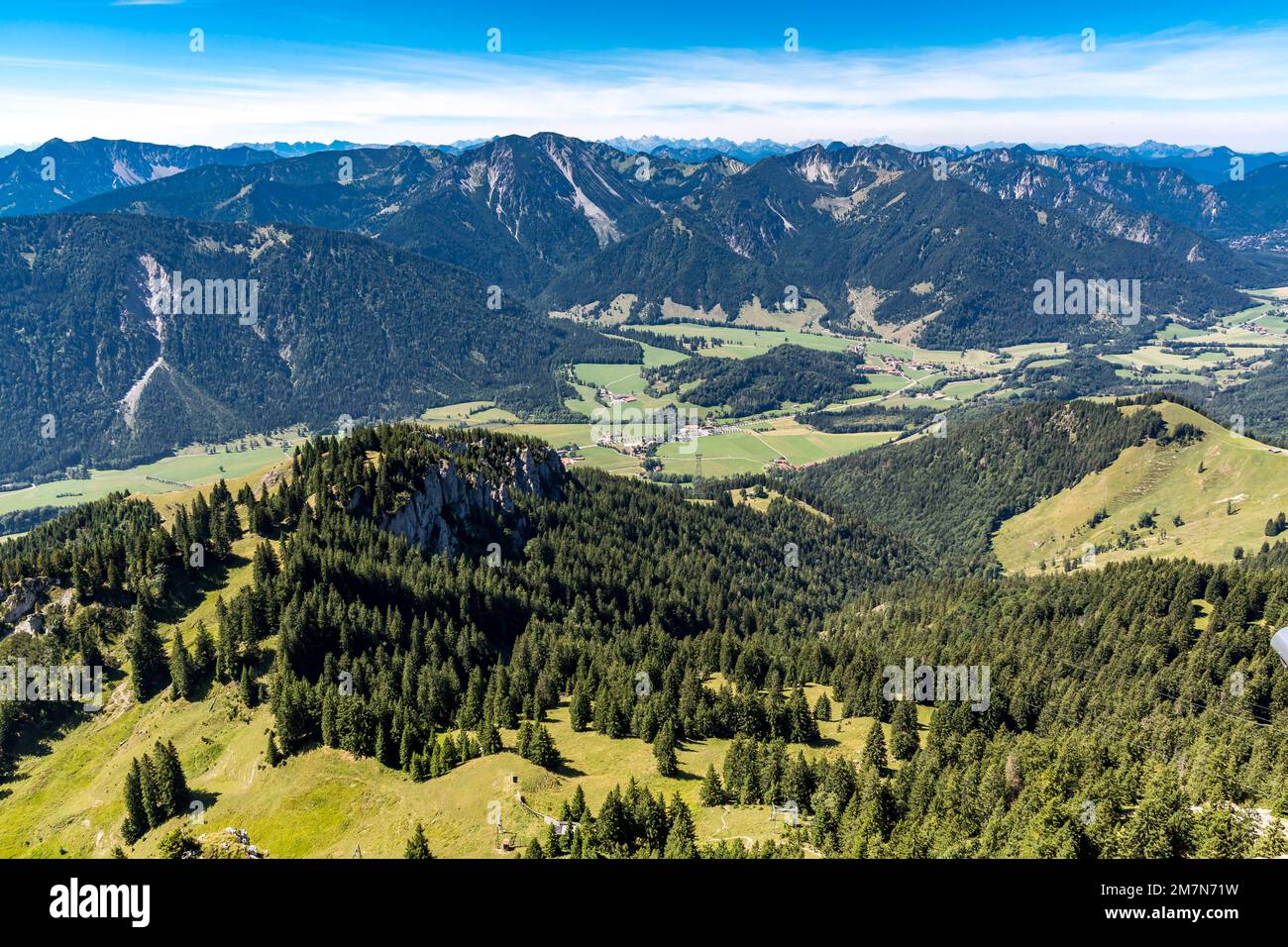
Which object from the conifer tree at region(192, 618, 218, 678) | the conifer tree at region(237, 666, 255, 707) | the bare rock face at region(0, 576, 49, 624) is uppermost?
the bare rock face at region(0, 576, 49, 624)

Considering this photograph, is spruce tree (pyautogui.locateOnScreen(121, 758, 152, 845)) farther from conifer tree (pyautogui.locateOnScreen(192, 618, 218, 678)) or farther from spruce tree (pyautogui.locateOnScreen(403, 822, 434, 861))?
spruce tree (pyautogui.locateOnScreen(403, 822, 434, 861))

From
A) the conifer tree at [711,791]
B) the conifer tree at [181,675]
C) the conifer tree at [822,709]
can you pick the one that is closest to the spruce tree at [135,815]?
the conifer tree at [181,675]

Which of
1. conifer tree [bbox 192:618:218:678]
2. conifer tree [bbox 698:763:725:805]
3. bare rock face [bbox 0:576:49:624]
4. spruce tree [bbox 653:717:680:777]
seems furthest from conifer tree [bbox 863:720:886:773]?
bare rock face [bbox 0:576:49:624]

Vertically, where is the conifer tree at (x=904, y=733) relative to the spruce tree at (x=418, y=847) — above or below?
below

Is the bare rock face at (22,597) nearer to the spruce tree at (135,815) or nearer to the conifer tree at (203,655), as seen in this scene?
the conifer tree at (203,655)

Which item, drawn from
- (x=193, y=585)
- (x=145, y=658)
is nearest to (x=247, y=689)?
(x=145, y=658)

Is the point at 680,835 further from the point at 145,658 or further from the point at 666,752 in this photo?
the point at 145,658

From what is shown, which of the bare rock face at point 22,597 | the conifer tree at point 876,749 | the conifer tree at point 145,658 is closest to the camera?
the conifer tree at point 876,749
